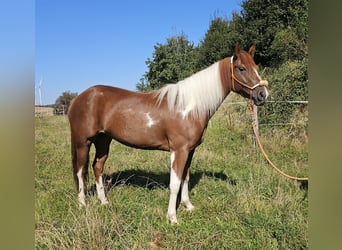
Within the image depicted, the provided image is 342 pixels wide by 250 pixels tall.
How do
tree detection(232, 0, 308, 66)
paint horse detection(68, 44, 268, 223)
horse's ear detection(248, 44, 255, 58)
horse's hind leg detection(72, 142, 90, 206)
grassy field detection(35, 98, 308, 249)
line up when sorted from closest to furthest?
1. tree detection(232, 0, 308, 66)
2. grassy field detection(35, 98, 308, 249)
3. horse's ear detection(248, 44, 255, 58)
4. paint horse detection(68, 44, 268, 223)
5. horse's hind leg detection(72, 142, 90, 206)

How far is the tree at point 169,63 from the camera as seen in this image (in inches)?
69.7

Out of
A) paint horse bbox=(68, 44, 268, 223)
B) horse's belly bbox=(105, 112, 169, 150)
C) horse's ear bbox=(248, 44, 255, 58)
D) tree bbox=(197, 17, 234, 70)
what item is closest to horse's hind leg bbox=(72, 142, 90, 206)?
paint horse bbox=(68, 44, 268, 223)

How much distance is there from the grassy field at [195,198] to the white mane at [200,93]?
0.63 m

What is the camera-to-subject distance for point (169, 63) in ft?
6.35

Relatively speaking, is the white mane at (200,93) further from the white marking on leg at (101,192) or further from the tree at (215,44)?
the white marking on leg at (101,192)

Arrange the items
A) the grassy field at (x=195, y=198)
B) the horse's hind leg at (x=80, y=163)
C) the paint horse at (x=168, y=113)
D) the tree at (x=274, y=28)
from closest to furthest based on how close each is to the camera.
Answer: the tree at (x=274, y=28) → the grassy field at (x=195, y=198) → the paint horse at (x=168, y=113) → the horse's hind leg at (x=80, y=163)

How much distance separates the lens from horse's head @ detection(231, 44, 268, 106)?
177 cm

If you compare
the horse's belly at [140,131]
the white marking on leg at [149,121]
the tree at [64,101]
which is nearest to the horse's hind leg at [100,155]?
the horse's belly at [140,131]

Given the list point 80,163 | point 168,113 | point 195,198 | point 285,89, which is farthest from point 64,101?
point 285,89

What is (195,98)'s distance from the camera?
193cm

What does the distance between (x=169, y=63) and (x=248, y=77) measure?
1.79 feet

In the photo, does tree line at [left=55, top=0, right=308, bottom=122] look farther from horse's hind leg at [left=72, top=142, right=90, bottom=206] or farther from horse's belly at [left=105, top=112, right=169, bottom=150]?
horse's hind leg at [left=72, top=142, right=90, bottom=206]

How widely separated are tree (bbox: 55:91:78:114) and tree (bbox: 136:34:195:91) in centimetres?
49
